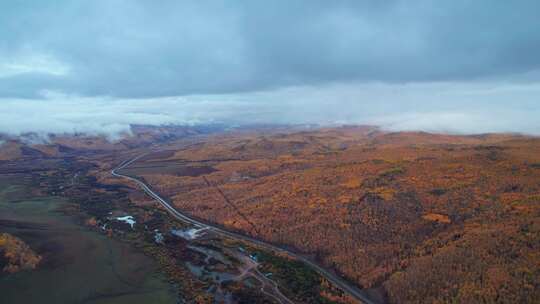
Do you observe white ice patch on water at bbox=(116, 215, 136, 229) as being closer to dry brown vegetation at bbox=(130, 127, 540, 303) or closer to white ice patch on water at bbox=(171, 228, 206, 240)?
white ice patch on water at bbox=(171, 228, 206, 240)

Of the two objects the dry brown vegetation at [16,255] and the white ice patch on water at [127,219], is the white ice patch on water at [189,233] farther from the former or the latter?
the dry brown vegetation at [16,255]

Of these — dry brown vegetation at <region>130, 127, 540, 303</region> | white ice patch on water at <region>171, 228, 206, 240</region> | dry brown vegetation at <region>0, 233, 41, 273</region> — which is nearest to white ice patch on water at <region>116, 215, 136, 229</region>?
white ice patch on water at <region>171, 228, 206, 240</region>

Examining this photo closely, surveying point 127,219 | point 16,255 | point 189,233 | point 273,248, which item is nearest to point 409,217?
point 273,248

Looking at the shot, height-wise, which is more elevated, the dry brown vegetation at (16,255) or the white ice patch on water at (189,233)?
the dry brown vegetation at (16,255)

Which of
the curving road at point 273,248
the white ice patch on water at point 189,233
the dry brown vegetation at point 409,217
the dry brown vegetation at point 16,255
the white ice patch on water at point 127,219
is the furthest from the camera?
the white ice patch on water at point 127,219

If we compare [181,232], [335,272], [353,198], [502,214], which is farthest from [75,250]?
[502,214]

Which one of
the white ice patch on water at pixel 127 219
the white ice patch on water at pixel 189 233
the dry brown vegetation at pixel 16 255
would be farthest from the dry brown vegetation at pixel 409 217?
the dry brown vegetation at pixel 16 255

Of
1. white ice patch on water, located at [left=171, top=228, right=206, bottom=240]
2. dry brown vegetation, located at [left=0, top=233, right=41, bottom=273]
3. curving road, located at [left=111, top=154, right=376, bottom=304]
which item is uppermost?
dry brown vegetation, located at [left=0, top=233, right=41, bottom=273]
